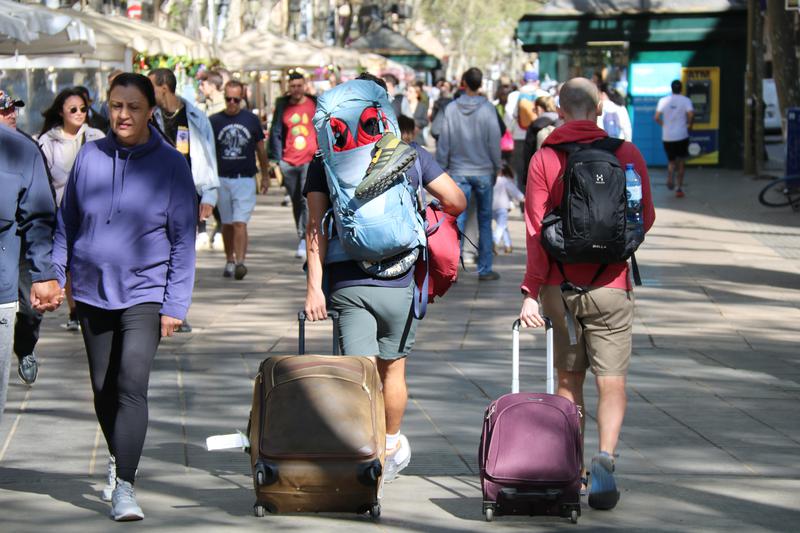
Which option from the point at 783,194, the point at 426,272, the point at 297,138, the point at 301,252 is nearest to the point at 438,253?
the point at 426,272

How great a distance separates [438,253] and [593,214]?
672 mm

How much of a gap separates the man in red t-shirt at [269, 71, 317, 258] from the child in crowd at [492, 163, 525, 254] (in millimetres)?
1991

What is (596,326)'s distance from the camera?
5.81 meters

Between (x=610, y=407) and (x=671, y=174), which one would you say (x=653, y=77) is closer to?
(x=671, y=174)

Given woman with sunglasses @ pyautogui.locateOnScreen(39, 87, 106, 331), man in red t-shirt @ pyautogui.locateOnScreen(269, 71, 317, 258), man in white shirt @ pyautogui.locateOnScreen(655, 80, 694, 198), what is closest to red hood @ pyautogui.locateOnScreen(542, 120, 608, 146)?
woman with sunglasses @ pyautogui.locateOnScreen(39, 87, 106, 331)

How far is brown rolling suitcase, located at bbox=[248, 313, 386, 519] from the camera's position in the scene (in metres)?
5.34

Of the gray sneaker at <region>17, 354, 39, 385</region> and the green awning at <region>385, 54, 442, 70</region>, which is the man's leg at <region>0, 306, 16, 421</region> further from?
the green awning at <region>385, 54, 442, 70</region>

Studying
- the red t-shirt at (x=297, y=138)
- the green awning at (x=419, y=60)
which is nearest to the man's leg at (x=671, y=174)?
the red t-shirt at (x=297, y=138)

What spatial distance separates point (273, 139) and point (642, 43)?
15.5 m

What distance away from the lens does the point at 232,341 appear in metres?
10.3

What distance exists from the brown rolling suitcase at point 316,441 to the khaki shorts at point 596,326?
35.0 inches

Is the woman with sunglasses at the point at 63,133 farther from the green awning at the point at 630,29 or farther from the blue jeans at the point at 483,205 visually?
the green awning at the point at 630,29

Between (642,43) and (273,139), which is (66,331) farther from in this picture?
(642,43)

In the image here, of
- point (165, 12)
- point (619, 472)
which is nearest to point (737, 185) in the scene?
point (619, 472)
